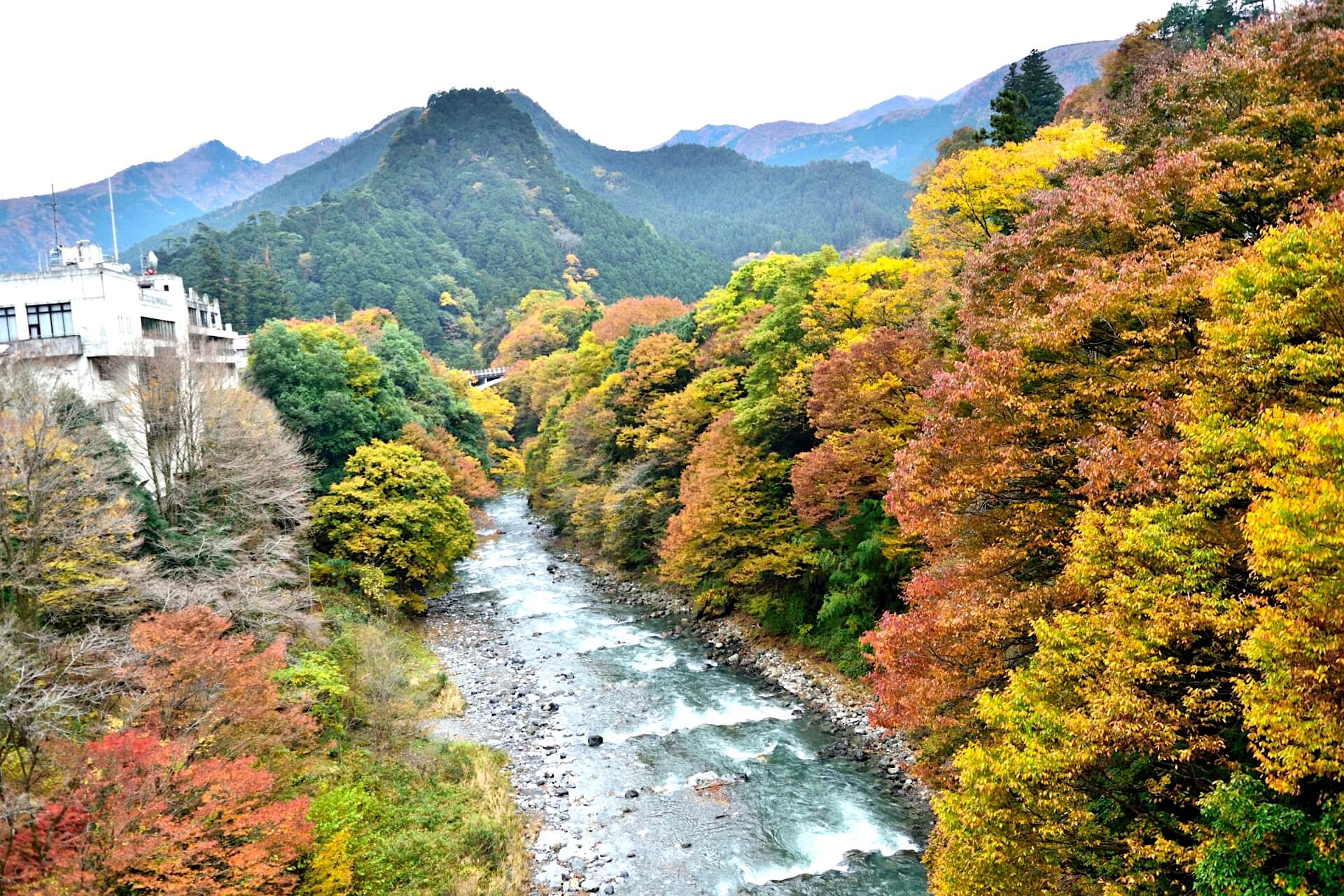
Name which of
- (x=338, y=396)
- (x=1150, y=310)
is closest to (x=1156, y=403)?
(x=1150, y=310)

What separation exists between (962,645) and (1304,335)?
630cm

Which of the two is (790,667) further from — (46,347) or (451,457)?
(46,347)

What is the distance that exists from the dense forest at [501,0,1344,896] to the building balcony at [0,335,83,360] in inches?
852

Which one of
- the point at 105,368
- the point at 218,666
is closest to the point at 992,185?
the point at 218,666

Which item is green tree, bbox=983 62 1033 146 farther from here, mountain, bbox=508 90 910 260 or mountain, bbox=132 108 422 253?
mountain, bbox=132 108 422 253

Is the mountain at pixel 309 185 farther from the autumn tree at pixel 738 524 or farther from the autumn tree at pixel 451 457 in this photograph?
the autumn tree at pixel 738 524

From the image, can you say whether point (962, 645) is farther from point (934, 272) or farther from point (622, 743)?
point (934, 272)

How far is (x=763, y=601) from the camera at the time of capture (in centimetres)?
2803

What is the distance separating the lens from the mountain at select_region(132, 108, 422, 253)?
6580 inches

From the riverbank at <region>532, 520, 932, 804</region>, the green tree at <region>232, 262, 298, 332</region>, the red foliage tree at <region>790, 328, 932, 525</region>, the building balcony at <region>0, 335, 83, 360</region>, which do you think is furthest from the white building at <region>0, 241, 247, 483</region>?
the green tree at <region>232, 262, 298, 332</region>

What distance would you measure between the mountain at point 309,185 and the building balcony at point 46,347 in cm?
15679

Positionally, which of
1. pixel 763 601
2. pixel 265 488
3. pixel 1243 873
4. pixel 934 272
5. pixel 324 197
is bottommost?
pixel 763 601

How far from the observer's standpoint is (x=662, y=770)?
66.2 ft

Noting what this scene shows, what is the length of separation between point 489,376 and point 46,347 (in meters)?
58.9
